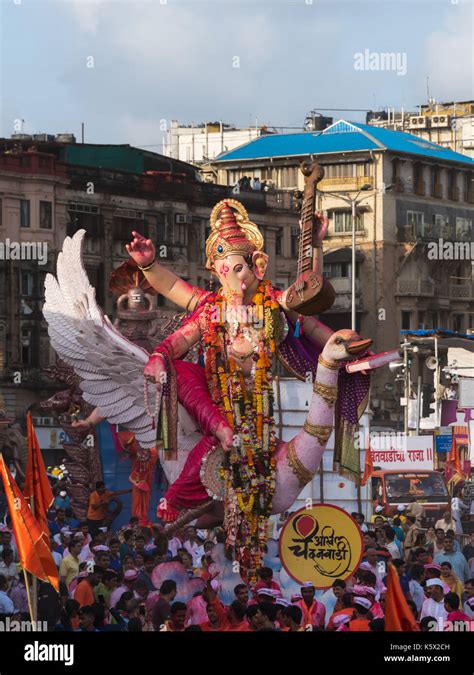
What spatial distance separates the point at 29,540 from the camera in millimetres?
14492

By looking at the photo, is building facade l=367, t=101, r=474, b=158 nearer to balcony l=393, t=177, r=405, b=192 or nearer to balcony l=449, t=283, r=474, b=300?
balcony l=449, t=283, r=474, b=300

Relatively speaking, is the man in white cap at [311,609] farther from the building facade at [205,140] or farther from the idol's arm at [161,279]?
the building facade at [205,140]

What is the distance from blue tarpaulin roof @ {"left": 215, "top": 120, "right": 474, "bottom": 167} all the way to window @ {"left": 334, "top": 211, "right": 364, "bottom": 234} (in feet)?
11.0

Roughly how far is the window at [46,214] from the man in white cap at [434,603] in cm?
1083

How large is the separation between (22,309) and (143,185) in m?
4.45

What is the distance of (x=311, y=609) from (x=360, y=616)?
0.41 meters

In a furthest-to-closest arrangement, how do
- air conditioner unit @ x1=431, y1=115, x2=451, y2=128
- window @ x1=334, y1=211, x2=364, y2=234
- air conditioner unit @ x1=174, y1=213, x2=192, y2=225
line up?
air conditioner unit @ x1=431, y1=115, x2=451, y2=128 → window @ x1=334, y1=211, x2=364, y2=234 → air conditioner unit @ x1=174, y1=213, x2=192, y2=225

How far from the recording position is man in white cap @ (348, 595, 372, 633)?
1425 centimetres

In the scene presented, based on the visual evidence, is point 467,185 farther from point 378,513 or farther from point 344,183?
point 378,513

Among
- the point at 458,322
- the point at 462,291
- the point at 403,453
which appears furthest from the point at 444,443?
the point at 462,291

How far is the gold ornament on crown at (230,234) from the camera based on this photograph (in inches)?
553

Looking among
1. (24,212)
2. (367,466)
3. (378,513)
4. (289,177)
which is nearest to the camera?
(367,466)

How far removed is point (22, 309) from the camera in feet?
92.7

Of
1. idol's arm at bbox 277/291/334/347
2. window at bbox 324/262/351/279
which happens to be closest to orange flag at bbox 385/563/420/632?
idol's arm at bbox 277/291/334/347
